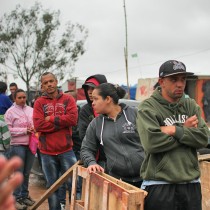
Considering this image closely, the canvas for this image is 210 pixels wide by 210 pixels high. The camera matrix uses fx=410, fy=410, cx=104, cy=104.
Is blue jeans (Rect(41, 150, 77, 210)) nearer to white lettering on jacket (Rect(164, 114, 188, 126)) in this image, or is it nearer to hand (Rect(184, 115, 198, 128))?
white lettering on jacket (Rect(164, 114, 188, 126))

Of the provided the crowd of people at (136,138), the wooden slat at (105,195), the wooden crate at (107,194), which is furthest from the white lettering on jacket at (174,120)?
the wooden slat at (105,195)

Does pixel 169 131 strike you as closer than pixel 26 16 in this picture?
Yes

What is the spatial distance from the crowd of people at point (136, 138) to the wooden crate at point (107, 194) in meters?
0.14

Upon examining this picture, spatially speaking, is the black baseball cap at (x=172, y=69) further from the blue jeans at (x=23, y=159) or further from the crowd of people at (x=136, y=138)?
the blue jeans at (x=23, y=159)

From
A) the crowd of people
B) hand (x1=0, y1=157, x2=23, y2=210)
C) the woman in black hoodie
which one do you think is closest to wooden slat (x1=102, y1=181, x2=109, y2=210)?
the crowd of people

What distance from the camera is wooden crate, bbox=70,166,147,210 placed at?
2775 mm

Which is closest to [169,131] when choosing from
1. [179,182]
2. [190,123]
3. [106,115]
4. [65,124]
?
[190,123]

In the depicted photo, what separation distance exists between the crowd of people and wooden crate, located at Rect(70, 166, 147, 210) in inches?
5.6

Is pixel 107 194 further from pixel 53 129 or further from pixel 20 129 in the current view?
pixel 20 129

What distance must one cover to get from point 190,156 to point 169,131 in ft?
0.81

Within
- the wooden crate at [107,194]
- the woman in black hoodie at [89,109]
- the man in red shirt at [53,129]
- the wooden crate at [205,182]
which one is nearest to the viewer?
the wooden crate at [107,194]

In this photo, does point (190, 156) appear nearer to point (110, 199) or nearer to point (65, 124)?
point (110, 199)

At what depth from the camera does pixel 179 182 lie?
114 inches

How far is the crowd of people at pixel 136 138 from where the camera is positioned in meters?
2.90
